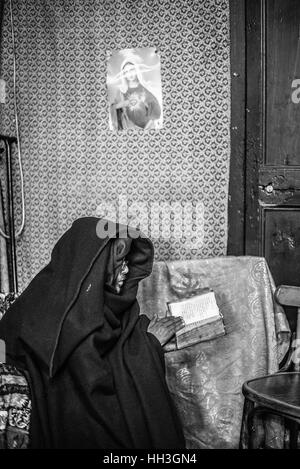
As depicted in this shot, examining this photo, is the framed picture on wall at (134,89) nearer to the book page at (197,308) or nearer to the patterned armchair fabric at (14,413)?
the book page at (197,308)

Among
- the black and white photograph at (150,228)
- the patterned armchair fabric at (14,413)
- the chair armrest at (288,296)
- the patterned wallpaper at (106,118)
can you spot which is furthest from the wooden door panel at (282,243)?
the patterned armchair fabric at (14,413)

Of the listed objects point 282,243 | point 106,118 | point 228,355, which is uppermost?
point 106,118

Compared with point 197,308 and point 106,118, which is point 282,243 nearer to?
point 197,308

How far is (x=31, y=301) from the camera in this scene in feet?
7.39

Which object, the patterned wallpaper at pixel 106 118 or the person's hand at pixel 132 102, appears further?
the person's hand at pixel 132 102

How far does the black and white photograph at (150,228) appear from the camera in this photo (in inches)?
82.4

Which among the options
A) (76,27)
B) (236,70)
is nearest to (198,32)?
(236,70)

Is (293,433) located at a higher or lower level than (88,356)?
lower

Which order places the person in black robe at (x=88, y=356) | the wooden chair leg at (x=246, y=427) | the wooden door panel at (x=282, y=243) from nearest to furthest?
1. the person in black robe at (x=88, y=356)
2. the wooden chair leg at (x=246, y=427)
3. the wooden door panel at (x=282, y=243)

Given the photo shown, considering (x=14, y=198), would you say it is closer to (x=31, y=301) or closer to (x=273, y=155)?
(x=31, y=301)

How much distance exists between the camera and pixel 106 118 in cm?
324

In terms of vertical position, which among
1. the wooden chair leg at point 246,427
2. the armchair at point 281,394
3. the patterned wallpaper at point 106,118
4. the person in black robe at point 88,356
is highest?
the patterned wallpaper at point 106,118

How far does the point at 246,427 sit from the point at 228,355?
40cm

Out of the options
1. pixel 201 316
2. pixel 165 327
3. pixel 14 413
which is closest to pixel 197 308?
pixel 201 316
